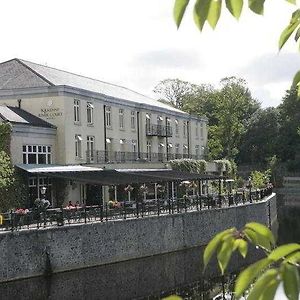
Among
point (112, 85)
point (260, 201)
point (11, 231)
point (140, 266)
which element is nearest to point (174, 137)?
point (112, 85)

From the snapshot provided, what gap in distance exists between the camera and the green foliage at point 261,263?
4.44 ft

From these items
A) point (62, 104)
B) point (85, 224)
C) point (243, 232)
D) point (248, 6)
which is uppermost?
point (62, 104)

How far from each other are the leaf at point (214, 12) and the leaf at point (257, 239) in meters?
0.51

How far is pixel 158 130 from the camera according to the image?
47031mm

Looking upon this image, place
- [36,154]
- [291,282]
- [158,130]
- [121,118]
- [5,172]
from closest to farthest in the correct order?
[291,282], [5,172], [36,154], [121,118], [158,130]

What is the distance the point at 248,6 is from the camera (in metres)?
1.50

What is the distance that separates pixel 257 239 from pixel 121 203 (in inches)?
1068

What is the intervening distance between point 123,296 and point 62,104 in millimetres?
16871

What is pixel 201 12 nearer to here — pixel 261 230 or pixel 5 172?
pixel 261 230

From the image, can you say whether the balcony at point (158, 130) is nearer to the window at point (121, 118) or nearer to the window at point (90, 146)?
the window at point (121, 118)

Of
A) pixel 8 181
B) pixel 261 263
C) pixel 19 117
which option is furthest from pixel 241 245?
pixel 19 117

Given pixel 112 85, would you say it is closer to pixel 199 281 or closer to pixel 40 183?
pixel 40 183

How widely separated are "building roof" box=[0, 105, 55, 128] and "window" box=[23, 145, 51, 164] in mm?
1185

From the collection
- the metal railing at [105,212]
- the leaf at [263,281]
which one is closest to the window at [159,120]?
the metal railing at [105,212]
